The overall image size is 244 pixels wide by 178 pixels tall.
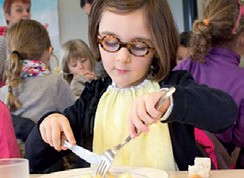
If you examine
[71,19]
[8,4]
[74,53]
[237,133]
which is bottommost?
[237,133]

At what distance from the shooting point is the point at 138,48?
92 centimetres

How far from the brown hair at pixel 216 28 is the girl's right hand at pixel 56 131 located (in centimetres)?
90

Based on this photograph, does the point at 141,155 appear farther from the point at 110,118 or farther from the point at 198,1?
the point at 198,1

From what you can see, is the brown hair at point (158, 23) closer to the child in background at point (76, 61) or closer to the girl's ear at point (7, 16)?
the child in background at point (76, 61)

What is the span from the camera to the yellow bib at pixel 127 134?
99cm

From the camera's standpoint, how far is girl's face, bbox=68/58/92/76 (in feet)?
8.57

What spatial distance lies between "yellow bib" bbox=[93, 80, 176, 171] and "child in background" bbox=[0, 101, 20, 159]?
244 millimetres

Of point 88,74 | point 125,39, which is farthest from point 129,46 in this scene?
point 88,74

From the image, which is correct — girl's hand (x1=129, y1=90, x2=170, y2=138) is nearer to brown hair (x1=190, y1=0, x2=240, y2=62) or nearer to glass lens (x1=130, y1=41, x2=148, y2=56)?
glass lens (x1=130, y1=41, x2=148, y2=56)

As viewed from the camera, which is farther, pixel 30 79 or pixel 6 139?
pixel 30 79

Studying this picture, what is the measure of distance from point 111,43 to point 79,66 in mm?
1718

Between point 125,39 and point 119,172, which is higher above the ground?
point 125,39

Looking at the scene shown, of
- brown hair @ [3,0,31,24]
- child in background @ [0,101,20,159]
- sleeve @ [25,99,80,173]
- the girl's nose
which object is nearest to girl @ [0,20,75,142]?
child in background @ [0,101,20,159]

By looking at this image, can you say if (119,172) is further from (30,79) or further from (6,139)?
(30,79)
